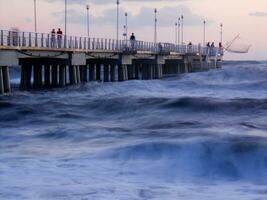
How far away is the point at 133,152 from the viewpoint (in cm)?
1827

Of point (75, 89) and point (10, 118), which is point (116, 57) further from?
point (10, 118)

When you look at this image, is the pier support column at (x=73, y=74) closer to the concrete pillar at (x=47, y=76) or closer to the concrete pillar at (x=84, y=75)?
the concrete pillar at (x=47, y=76)

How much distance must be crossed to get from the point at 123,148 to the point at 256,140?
393cm

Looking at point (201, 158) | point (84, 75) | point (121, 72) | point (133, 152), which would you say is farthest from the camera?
point (121, 72)

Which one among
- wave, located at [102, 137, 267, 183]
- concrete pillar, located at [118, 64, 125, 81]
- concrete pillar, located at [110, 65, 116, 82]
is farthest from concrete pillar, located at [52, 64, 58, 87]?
wave, located at [102, 137, 267, 183]

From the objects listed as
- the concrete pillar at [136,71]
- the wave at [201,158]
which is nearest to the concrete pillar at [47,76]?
the concrete pillar at [136,71]

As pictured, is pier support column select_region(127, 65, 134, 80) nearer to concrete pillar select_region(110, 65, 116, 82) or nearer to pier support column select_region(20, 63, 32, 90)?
concrete pillar select_region(110, 65, 116, 82)

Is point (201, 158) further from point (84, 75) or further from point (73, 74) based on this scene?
point (84, 75)

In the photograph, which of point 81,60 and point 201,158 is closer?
point 201,158

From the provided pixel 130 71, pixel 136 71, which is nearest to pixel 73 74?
pixel 130 71

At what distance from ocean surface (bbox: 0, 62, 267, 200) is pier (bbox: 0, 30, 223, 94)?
4.64 m

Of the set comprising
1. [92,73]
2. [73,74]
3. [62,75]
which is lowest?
[92,73]

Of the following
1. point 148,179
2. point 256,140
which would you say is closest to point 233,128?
point 256,140

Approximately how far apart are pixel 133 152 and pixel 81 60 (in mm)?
28578
